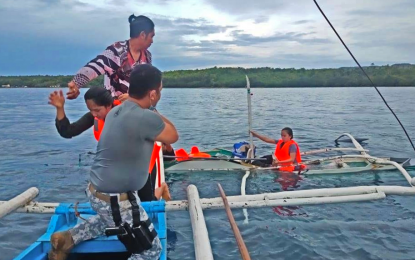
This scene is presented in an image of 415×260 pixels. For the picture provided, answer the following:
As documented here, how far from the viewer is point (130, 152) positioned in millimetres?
3654

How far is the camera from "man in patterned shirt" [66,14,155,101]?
5316 millimetres

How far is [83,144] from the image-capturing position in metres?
22.7

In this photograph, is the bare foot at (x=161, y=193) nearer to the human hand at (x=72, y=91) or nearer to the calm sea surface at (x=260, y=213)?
the calm sea surface at (x=260, y=213)

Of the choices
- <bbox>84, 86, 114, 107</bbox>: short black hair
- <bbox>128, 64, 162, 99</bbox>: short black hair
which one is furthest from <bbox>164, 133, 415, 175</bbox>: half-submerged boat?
<bbox>128, 64, 162, 99</bbox>: short black hair

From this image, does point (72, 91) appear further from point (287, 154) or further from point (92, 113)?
point (287, 154)

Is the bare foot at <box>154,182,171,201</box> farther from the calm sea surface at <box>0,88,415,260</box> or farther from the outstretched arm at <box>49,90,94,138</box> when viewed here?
the calm sea surface at <box>0,88,415,260</box>

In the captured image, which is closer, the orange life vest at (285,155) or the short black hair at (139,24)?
the short black hair at (139,24)

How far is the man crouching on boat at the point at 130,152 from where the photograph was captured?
3613 mm

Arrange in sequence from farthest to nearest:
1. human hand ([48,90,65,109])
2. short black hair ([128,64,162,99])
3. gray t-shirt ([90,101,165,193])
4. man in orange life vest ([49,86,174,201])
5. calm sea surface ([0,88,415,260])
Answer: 1. calm sea surface ([0,88,415,260])
2. man in orange life vest ([49,86,174,201])
3. human hand ([48,90,65,109])
4. short black hair ([128,64,162,99])
5. gray t-shirt ([90,101,165,193])

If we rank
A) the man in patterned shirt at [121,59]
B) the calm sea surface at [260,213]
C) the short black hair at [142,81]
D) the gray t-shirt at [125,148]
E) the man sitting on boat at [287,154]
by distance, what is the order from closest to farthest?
the gray t-shirt at [125,148]
the short black hair at [142,81]
the man in patterned shirt at [121,59]
the calm sea surface at [260,213]
the man sitting on boat at [287,154]

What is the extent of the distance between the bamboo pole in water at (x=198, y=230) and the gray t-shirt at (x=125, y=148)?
900mm

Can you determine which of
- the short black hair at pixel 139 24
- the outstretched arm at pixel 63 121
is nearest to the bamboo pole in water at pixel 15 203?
the outstretched arm at pixel 63 121

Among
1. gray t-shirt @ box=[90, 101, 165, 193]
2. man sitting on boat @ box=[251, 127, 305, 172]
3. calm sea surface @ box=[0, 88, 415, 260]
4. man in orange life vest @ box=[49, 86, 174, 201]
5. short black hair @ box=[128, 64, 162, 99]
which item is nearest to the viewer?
gray t-shirt @ box=[90, 101, 165, 193]

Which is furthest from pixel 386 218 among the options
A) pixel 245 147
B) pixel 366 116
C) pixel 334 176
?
pixel 366 116
